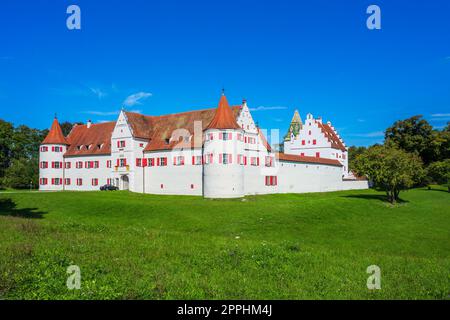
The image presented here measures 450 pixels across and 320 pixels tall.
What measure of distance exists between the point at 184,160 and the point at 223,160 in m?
7.39

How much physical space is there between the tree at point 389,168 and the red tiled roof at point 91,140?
3716 cm

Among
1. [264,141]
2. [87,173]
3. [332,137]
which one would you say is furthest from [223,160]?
[332,137]

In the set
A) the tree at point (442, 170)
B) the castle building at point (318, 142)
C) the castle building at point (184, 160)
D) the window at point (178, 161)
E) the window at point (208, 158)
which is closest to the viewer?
the window at point (208, 158)

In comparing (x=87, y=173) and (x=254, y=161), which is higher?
(x=254, y=161)

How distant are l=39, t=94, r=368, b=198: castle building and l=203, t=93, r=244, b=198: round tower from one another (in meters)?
0.12

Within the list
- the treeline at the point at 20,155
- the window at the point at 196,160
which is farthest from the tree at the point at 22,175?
the window at the point at 196,160

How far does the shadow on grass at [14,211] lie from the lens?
3071 cm

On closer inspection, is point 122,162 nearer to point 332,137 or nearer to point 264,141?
point 264,141

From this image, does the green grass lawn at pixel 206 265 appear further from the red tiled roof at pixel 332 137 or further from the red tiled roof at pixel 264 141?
the red tiled roof at pixel 332 137

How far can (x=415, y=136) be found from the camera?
232 ft

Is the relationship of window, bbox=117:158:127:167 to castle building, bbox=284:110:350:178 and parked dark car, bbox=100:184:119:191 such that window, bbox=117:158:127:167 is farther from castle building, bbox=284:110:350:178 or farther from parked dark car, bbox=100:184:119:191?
castle building, bbox=284:110:350:178
